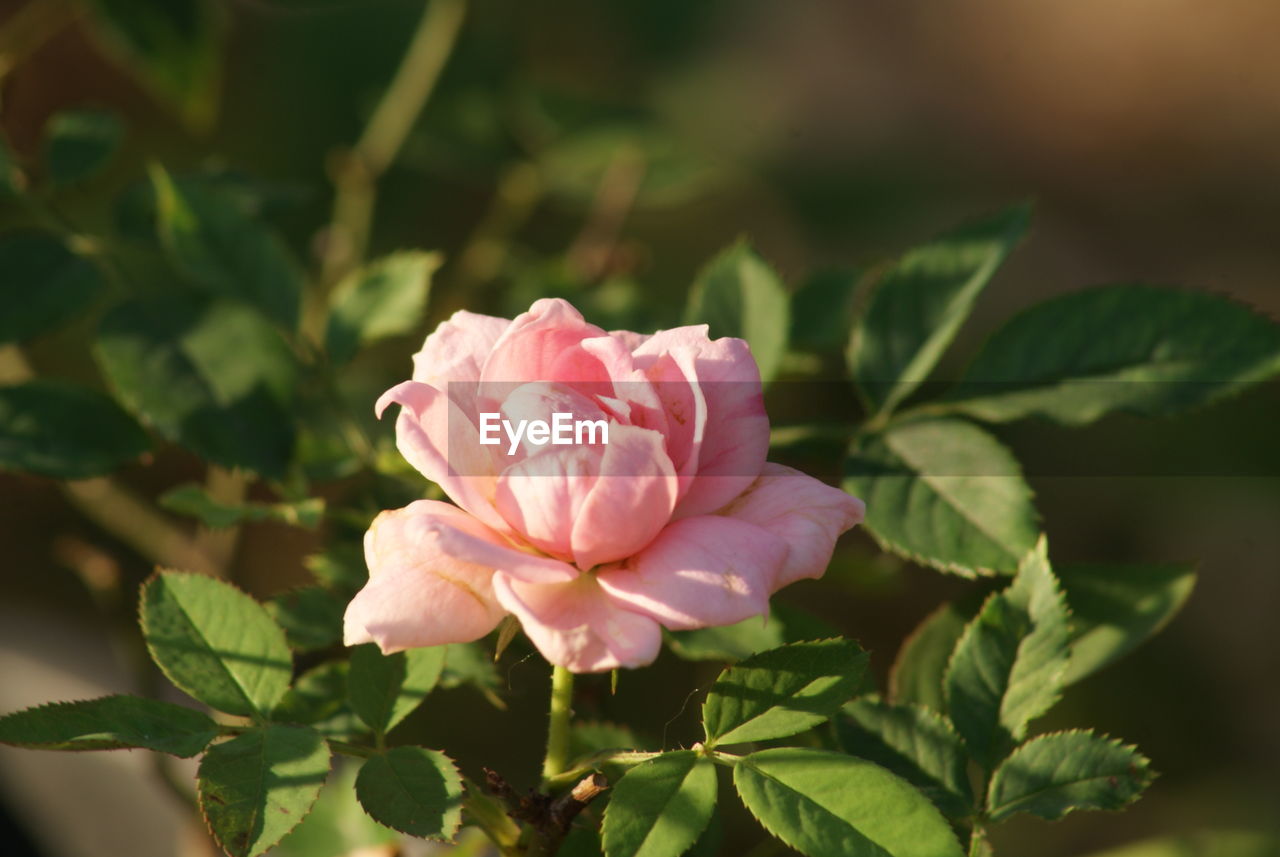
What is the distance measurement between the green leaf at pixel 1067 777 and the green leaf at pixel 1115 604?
0.12 meters

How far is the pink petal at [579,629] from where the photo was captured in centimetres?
43

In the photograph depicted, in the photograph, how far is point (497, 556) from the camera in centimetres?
44

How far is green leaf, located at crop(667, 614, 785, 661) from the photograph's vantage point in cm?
64

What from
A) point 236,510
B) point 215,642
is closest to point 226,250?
point 236,510

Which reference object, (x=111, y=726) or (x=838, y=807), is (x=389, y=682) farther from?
(x=838, y=807)

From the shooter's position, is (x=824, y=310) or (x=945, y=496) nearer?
(x=945, y=496)

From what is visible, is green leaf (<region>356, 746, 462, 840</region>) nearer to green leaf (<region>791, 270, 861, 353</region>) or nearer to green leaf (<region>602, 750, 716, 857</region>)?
green leaf (<region>602, 750, 716, 857</region>)

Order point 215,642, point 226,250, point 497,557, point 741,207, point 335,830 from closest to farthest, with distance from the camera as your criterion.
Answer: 1. point 497,557
2. point 215,642
3. point 226,250
4. point 335,830
5. point 741,207

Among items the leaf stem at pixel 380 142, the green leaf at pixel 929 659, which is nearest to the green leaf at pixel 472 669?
the green leaf at pixel 929 659

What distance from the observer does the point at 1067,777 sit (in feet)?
1.75

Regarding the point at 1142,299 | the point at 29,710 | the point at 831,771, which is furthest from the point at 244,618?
the point at 1142,299

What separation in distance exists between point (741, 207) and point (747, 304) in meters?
1.40

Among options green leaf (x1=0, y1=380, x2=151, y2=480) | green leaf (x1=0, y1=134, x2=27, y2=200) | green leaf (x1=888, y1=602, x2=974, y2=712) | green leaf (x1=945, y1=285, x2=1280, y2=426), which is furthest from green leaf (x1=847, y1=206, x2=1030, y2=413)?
green leaf (x1=0, y1=134, x2=27, y2=200)

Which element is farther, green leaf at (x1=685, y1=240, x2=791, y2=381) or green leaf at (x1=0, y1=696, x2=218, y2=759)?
green leaf at (x1=685, y1=240, x2=791, y2=381)
